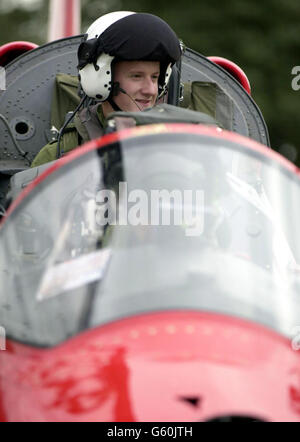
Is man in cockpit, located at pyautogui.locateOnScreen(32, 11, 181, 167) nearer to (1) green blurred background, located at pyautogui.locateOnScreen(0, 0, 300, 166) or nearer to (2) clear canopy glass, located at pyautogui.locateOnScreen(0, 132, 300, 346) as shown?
(2) clear canopy glass, located at pyautogui.locateOnScreen(0, 132, 300, 346)

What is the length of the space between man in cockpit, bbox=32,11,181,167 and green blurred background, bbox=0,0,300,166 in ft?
39.2

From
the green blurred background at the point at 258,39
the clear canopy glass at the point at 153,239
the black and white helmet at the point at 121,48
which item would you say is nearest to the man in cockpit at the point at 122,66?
the black and white helmet at the point at 121,48

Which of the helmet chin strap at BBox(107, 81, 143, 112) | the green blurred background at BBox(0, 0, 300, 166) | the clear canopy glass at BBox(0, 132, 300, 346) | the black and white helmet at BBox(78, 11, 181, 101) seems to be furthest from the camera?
the green blurred background at BBox(0, 0, 300, 166)

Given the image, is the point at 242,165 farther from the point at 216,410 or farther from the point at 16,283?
the point at 216,410

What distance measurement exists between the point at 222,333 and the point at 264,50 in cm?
1484

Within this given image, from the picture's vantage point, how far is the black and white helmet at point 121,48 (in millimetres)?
3984

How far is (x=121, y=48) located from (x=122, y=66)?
12 centimetres

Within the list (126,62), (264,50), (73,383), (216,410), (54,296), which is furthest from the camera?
(264,50)

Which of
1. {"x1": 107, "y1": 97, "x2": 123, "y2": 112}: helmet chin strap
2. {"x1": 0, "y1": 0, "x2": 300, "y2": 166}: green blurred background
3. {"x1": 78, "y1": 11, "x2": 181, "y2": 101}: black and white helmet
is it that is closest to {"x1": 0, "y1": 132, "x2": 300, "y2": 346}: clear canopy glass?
{"x1": 78, "y1": 11, "x2": 181, "y2": 101}: black and white helmet

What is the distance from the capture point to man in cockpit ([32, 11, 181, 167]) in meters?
4.00

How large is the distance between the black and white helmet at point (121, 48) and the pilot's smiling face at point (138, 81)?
0.17 ft

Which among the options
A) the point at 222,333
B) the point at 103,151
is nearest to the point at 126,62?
the point at 103,151

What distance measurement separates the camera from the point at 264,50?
651 inches

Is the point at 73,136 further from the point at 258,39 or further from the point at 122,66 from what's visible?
the point at 258,39
